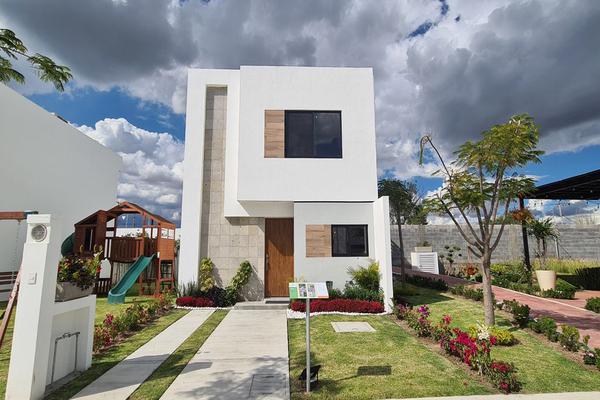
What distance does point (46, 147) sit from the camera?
14703 millimetres

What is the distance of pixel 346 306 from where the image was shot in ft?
31.6

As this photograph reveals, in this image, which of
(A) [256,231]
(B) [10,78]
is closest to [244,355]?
(A) [256,231]

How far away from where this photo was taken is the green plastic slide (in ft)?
37.2

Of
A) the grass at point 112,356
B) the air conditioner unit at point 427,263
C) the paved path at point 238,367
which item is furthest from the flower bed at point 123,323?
the air conditioner unit at point 427,263

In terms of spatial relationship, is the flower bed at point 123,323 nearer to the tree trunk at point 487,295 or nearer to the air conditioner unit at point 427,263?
the tree trunk at point 487,295

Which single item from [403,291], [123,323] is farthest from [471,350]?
[403,291]

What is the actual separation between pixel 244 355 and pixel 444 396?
3.40m

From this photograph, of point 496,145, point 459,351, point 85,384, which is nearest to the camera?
point 85,384

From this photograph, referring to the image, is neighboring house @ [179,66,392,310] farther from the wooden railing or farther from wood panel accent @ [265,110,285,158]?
the wooden railing

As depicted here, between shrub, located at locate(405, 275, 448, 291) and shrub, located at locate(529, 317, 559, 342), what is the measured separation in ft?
19.0

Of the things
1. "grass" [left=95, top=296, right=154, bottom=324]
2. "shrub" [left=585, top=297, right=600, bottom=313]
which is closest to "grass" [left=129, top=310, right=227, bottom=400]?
"grass" [left=95, top=296, right=154, bottom=324]

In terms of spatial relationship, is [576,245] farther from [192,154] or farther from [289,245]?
[192,154]

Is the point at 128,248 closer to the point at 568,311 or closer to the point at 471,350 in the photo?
the point at 471,350

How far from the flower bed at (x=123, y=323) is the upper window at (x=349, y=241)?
5.66 m
